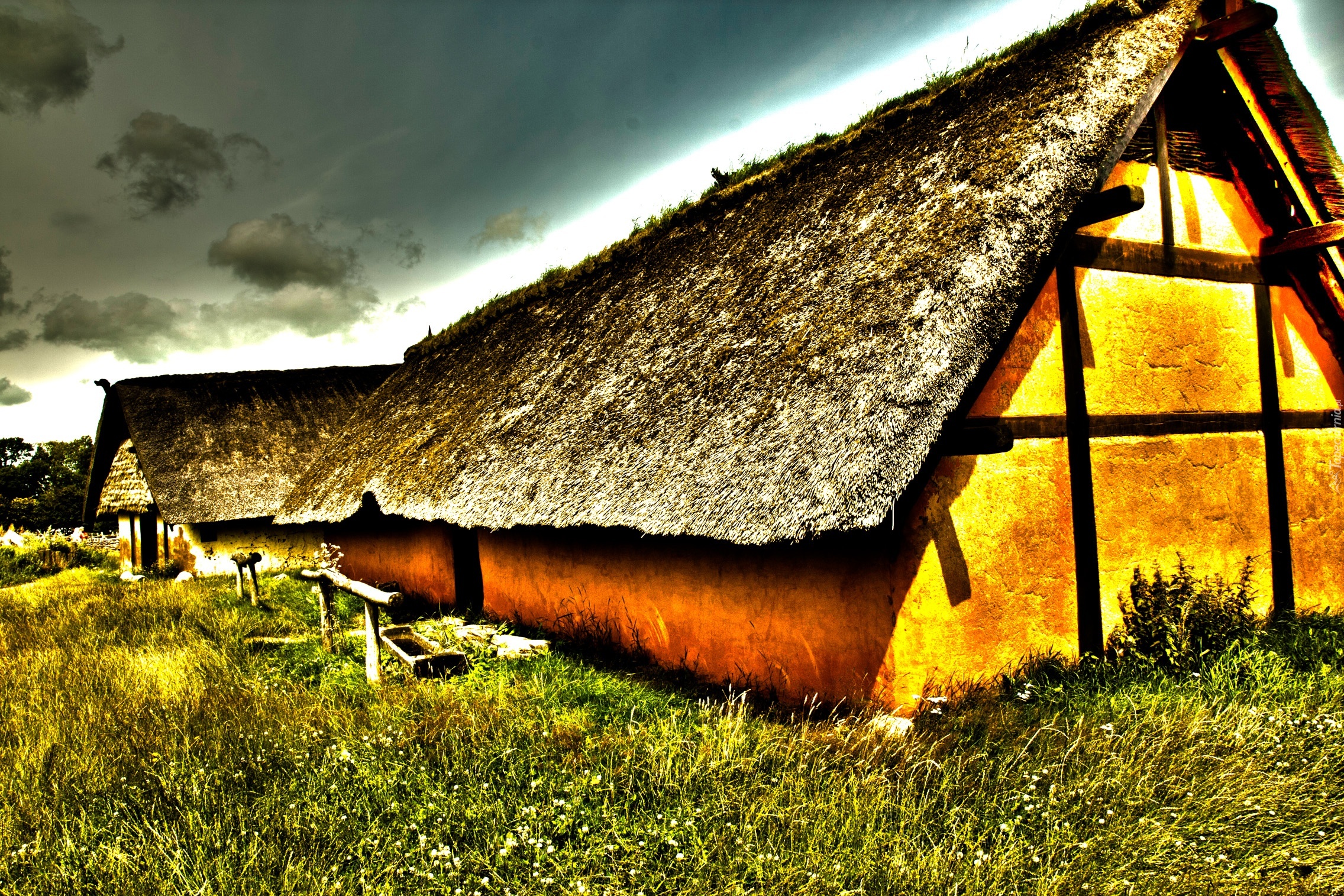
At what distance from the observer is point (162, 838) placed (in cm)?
290

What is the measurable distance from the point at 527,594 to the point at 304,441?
39.7ft

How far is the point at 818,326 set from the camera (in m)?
4.97

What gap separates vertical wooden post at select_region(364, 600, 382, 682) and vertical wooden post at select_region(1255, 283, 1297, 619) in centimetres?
636

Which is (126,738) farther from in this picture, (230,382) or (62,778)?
(230,382)

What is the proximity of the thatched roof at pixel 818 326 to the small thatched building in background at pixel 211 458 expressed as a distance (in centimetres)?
866

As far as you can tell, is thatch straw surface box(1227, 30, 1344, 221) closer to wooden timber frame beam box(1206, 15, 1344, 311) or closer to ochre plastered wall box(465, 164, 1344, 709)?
wooden timber frame beam box(1206, 15, 1344, 311)

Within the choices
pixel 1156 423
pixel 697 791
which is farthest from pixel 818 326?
pixel 697 791

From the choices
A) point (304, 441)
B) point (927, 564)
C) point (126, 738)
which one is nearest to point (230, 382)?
point (304, 441)

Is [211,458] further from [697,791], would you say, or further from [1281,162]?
[1281,162]

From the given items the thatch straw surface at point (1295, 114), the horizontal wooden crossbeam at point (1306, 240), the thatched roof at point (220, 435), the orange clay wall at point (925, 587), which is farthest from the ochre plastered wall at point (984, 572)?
the thatched roof at point (220, 435)

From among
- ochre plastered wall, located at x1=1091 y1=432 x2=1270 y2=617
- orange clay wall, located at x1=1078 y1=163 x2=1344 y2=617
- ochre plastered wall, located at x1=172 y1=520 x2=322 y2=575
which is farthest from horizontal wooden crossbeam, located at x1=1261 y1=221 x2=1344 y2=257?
ochre plastered wall, located at x1=172 y1=520 x2=322 y2=575

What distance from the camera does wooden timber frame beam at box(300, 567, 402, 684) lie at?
5.31 meters

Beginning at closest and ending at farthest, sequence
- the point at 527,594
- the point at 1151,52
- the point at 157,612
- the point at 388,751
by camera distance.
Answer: the point at 388,751, the point at 1151,52, the point at 527,594, the point at 157,612

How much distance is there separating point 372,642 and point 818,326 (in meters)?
3.83
